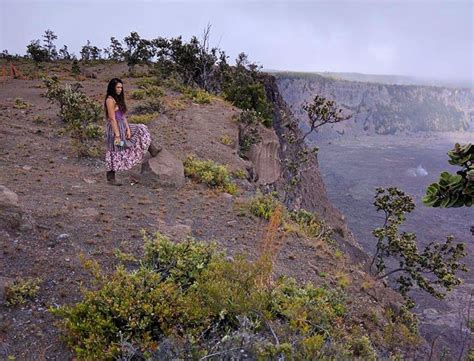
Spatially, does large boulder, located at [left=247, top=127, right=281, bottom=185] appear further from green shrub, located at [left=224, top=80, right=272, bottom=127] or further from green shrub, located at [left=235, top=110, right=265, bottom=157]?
green shrub, located at [left=224, top=80, right=272, bottom=127]

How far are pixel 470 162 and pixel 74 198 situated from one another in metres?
7.52

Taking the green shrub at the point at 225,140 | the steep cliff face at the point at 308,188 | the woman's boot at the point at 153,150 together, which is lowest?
the steep cliff face at the point at 308,188

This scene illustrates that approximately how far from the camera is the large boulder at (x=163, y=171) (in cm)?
1064

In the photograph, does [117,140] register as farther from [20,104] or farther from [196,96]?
[196,96]

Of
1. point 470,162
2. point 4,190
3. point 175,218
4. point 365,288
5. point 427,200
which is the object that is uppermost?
point 470,162

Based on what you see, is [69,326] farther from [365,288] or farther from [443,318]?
[443,318]

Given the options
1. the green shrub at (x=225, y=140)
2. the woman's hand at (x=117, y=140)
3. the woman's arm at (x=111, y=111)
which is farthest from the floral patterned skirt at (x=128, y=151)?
the green shrub at (x=225, y=140)

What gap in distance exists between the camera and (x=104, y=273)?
596cm

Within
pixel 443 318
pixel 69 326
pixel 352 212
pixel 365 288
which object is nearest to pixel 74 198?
pixel 69 326

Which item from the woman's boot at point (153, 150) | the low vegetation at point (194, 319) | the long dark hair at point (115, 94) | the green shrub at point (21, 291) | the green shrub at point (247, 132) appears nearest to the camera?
the low vegetation at point (194, 319)

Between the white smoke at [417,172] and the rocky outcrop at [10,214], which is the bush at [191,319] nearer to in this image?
the rocky outcrop at [10,214]

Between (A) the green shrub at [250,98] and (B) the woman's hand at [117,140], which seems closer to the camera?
(B) the woman's hand at [117,140]

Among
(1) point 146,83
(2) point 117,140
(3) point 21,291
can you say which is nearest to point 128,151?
(2) point 117,140

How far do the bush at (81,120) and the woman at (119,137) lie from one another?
265 centimetres
